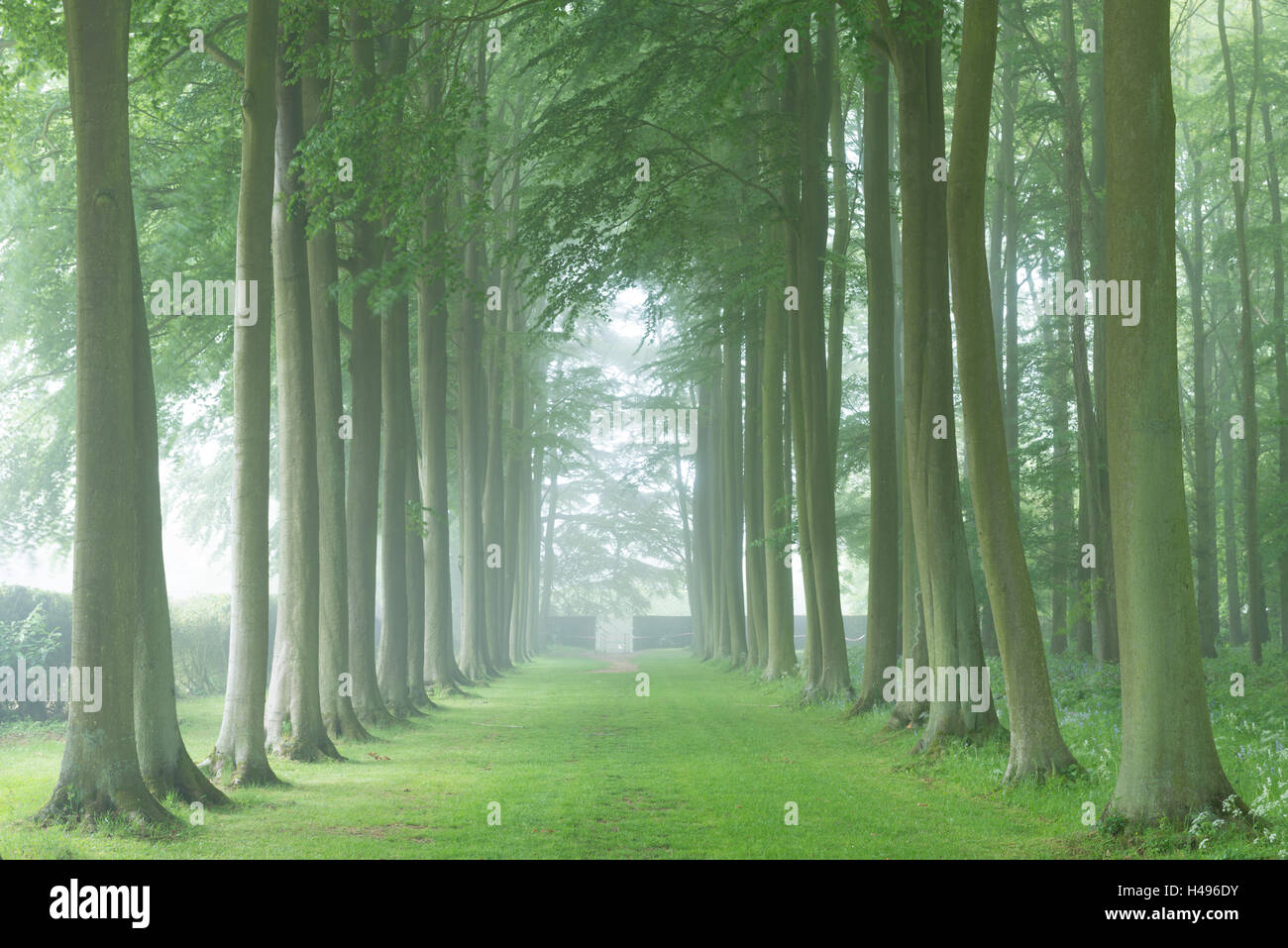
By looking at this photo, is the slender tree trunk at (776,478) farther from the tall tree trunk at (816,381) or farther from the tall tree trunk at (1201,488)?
the tall tree trunk at (1201,488)

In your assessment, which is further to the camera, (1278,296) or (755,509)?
(755,509)

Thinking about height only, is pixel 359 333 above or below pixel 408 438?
above

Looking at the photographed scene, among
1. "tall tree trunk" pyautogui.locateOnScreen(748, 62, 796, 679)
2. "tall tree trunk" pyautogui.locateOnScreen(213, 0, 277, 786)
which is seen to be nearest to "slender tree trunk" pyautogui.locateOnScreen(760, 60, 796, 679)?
"tall tree trunk" pyautogui.locateOnScreen(748, 62, 796, 679)

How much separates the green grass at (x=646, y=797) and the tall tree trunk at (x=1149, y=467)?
538 millimetres

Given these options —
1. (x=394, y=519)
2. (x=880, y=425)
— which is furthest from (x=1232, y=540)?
(x=394, y=519)

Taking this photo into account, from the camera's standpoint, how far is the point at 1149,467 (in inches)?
312

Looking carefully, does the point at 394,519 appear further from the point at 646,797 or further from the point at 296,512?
the point at 646,797

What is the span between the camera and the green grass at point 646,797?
7.85 meters

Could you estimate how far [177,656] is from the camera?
2402 centimetres

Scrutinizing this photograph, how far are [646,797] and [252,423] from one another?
5.37 m

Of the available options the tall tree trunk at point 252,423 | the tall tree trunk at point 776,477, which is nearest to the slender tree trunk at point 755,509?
the tall tree trunk at point 776,477

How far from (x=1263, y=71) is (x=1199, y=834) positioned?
22.5 m
